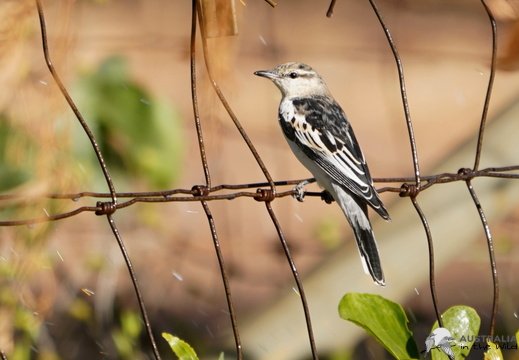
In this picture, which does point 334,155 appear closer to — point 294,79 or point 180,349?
point 294,79

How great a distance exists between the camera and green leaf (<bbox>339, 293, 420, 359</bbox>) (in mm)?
2766

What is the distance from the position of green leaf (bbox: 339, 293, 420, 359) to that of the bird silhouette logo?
0.13 metres

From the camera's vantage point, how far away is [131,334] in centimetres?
507

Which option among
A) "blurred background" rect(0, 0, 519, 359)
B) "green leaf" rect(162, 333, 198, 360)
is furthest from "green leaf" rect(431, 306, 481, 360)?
"blurred background" rect(0, 0, 519, 359)

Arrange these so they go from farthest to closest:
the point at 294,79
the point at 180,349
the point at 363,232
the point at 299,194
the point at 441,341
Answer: the point at 294,79, the point at 363,232, the point at 299,194, the point at 441,341, the point at 180,349

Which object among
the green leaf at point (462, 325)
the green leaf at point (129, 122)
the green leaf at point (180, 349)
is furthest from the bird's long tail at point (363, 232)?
the green leaf at point (129, 122)

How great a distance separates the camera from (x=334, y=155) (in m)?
4.26

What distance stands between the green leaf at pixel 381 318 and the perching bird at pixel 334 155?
3.11 ft

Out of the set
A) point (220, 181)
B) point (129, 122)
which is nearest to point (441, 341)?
point (129, 122)

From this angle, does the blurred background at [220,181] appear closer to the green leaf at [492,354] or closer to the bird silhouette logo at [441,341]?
the bird silhouette logo at [441,341]

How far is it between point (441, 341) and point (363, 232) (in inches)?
43.6

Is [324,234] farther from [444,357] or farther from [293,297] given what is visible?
[444,357]

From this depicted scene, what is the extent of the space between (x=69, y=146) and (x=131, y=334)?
46.1 inches

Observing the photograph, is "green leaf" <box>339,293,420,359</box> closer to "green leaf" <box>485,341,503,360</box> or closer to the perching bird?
"green leaf" <box>485,341,503,360</box>
